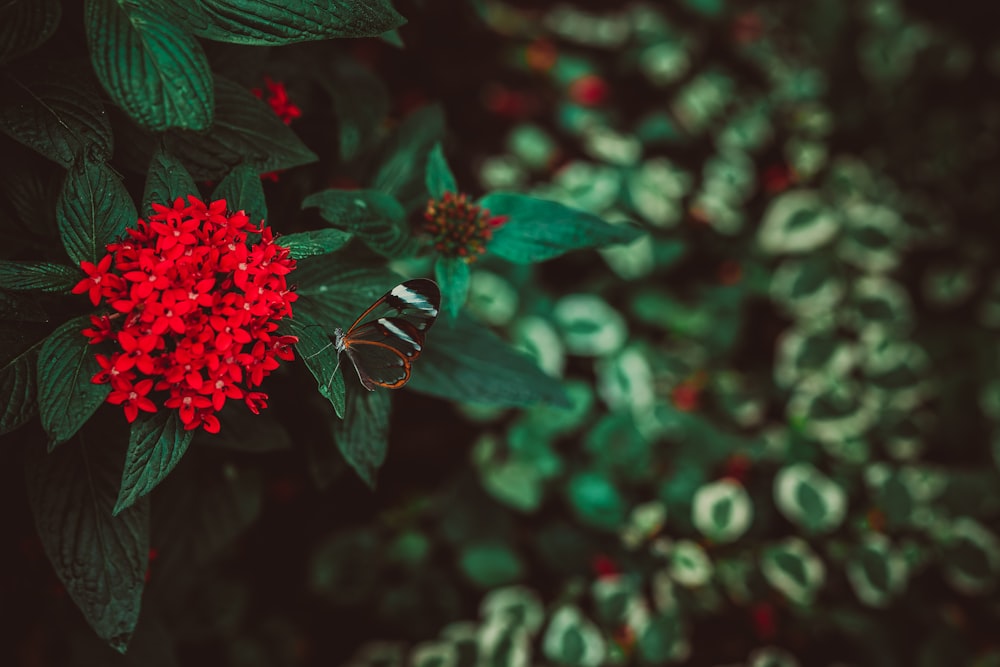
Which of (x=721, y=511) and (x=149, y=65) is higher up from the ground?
(x=149, y=65)

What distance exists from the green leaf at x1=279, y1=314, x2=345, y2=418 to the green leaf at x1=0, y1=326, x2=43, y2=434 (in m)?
0.24

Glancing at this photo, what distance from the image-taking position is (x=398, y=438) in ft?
5.47

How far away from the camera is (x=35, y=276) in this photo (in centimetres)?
61

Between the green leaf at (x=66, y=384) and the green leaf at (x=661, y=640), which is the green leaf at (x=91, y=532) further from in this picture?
the green leaf at (x=661, y=640)

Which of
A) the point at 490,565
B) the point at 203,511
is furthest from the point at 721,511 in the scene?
the point at 203,511

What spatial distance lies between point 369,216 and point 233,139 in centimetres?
17

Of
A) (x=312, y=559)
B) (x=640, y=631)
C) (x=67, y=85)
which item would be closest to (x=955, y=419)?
(x=640, y=631)

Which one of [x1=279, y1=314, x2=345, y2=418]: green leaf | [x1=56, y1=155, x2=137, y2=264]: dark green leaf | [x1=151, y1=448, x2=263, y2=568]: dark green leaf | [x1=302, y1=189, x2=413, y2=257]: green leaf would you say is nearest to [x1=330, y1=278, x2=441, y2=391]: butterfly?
[x1=279, y1=314, x2=345, y2=418]: green leaf

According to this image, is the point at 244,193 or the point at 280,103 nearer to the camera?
the point at 244,193

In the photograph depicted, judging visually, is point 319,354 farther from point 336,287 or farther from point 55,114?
point 55,114

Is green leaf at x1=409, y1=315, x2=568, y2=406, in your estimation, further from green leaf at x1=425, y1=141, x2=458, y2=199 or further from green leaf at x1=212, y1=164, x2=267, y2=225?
green leaf at x1=212, y1=164, x2=267, y2=225

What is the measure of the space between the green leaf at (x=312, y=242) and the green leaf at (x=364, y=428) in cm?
20

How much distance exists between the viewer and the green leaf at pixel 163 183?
0.62m

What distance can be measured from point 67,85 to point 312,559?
3.72ft
